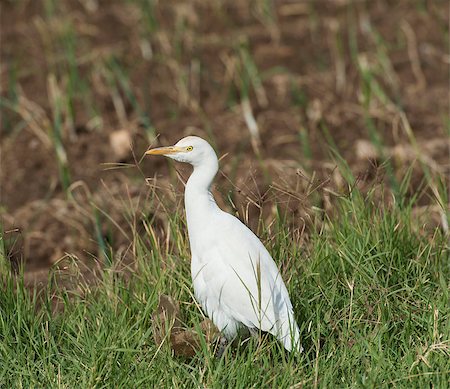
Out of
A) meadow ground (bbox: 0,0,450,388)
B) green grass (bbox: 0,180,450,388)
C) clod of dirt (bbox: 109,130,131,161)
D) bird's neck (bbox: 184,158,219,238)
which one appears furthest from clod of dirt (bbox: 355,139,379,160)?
bird's neck (bbox: 184,158,219,238)

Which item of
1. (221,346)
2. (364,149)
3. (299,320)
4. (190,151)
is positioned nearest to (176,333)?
(221,346)

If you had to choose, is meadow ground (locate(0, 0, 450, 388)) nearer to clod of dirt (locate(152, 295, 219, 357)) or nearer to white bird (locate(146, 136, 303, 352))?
clod of dirt (locate(152, 295, 219, 357))

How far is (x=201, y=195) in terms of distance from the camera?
4.21 metres

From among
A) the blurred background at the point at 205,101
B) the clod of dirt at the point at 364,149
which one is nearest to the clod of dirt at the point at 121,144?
the blurred background at the point at 205,101

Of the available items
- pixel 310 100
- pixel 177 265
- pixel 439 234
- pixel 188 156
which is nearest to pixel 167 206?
pixel 177 265

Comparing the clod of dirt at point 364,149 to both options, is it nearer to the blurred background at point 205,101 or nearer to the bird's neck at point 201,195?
the blurred background at point 205,101

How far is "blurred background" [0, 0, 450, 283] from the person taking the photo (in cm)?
628

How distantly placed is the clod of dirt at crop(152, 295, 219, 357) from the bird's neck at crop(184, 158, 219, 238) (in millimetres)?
329

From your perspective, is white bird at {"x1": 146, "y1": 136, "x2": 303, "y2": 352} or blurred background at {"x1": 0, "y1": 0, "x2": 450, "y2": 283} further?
blurred background at {"x1": 0, "y1": 0, "x2": 450, "y2": 283}

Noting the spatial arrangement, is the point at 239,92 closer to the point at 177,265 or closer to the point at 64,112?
the point at 64,112

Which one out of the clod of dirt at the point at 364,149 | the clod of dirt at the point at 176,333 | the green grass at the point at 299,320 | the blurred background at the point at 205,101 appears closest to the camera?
the green grass at the point at 299,320

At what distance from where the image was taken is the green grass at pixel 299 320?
12.9 ft

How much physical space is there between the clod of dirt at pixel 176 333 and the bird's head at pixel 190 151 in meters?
0.57

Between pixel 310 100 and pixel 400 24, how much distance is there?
5.84 ft
